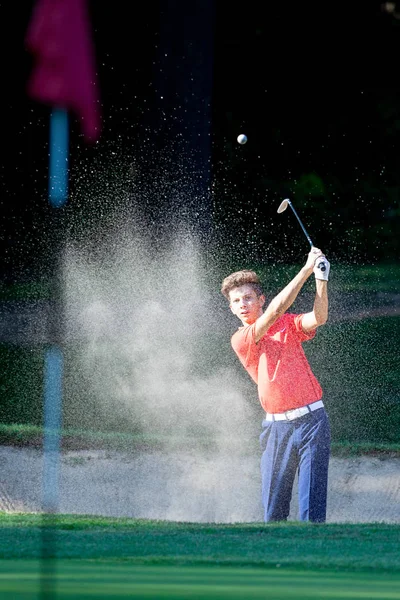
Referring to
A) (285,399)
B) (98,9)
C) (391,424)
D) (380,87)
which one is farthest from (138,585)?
(380,87)

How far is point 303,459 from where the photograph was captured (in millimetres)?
7020

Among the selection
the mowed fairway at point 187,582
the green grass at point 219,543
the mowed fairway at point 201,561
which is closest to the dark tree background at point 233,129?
the green grass at point 219,543

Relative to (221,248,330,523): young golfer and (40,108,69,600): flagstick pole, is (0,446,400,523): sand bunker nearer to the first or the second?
(40,108,69,600): flagstick pole

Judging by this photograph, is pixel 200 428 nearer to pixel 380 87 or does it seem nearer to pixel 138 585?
pixel 138 585

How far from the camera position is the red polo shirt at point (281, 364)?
22.8 feet

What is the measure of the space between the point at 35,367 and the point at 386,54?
26.9ft

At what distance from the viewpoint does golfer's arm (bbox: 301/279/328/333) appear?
6.86 meters

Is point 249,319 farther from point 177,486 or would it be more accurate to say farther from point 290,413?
point 177,486

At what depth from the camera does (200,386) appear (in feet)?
37.3

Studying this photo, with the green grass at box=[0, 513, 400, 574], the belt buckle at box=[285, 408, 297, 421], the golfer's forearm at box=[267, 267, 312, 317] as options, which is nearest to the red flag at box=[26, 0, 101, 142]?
the green grass at box=[0, 513, 400, 574]

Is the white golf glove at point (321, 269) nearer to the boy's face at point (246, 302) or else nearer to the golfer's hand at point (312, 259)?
the golfer's hand at point (312, 259)

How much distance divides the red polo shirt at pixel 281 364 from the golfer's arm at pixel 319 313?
6 centimetres

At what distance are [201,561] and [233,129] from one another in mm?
12537

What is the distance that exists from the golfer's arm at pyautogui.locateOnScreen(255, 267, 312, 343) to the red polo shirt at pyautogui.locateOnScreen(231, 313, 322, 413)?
52 mm
